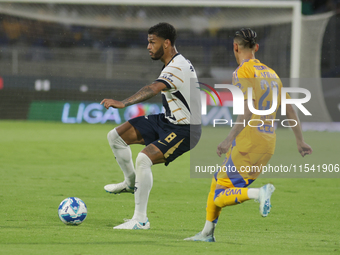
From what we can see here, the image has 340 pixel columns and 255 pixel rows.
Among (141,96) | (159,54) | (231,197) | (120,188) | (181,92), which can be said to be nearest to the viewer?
(231,197)

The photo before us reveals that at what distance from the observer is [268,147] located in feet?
14.6

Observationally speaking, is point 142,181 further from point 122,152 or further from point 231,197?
point 231,197

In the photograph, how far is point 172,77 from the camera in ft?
17.3

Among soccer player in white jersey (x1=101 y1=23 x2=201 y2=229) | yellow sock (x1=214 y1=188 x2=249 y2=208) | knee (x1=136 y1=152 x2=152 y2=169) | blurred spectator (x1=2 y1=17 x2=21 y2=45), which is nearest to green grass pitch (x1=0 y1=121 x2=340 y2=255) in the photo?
yellow sock (x1=214 y1=188 x2=249 y2=208)

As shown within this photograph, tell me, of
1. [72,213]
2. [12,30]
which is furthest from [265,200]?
[12,30]

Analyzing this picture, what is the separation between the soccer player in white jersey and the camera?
17.3ft

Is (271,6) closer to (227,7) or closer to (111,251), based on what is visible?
(227,7)

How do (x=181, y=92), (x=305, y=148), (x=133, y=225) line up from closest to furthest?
(x=305, y=148)
(x=133, y=225)
(x=181, y=92)

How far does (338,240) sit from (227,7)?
1504 cm

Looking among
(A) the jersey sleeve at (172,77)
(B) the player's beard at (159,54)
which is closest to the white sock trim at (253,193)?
(A) the jersey sleeve at (172,77)

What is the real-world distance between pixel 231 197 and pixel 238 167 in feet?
0.90

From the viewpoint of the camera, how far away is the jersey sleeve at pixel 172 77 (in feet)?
17.2

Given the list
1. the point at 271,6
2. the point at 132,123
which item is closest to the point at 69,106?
the point at 271,6

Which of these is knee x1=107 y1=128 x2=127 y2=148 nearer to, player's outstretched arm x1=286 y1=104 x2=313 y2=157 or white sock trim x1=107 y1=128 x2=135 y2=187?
white sock trim x1=107 y1=128 x2=135 y2=187
